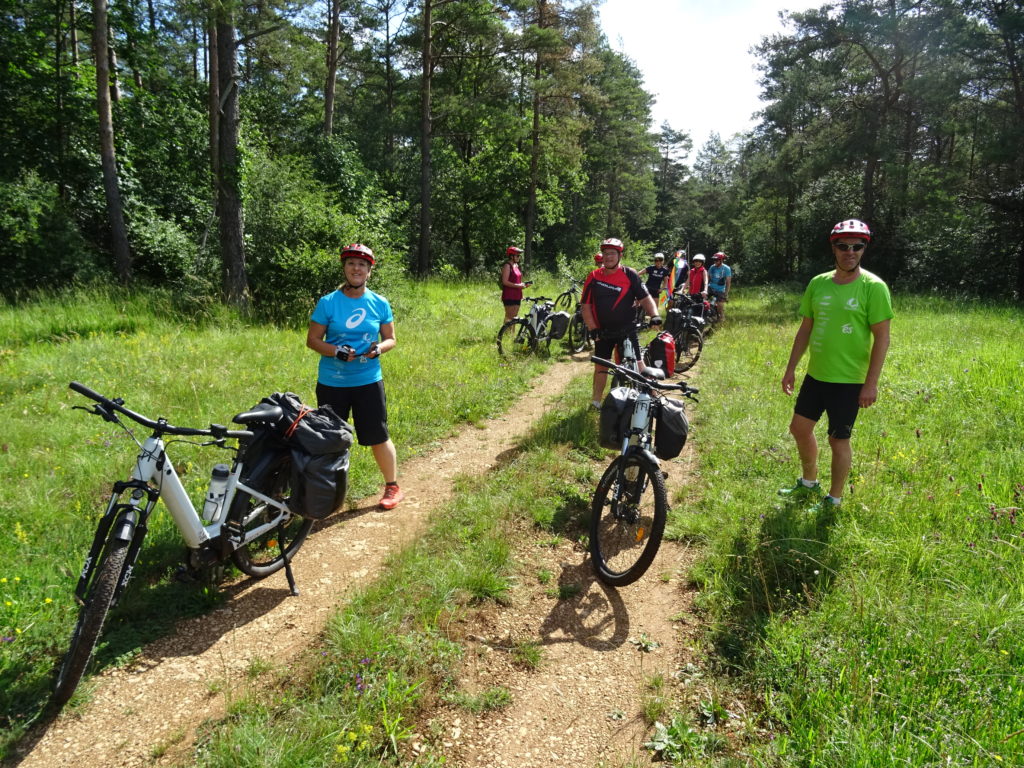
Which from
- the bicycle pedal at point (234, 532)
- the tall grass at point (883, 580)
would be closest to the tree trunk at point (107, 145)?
the bicycle pedal at point (234, 532)

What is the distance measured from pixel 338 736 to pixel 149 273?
12782 millimetres

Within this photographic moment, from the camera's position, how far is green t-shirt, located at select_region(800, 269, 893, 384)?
12.7 feet

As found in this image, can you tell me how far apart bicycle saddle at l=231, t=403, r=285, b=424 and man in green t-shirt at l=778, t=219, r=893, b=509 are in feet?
12.1

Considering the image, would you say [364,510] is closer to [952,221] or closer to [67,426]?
[67,426]

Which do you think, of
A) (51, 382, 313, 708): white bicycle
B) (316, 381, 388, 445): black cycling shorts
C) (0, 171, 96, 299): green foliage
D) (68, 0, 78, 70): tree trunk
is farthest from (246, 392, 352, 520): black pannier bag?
(68, 0, 78, 70): tree trunk

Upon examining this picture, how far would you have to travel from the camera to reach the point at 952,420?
5.93 meters

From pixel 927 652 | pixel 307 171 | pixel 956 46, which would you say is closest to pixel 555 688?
pixel 927 652

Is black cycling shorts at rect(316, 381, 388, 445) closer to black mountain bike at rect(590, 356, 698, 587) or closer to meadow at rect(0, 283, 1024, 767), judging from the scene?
meadow at rect(0, 283, 1024, 767)

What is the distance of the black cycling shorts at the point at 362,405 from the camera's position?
4191 mm

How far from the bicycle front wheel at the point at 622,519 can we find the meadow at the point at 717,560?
16.9 inches

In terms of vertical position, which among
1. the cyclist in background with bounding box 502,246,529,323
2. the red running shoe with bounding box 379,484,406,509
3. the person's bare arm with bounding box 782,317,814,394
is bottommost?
the red running shoe with bounding box 379,484,406,509

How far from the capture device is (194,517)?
116 inches

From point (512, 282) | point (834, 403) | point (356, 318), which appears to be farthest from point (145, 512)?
point (512, 282)

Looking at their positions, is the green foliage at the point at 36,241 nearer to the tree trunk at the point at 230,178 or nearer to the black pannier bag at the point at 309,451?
the tree trunk at the point at 230,178
